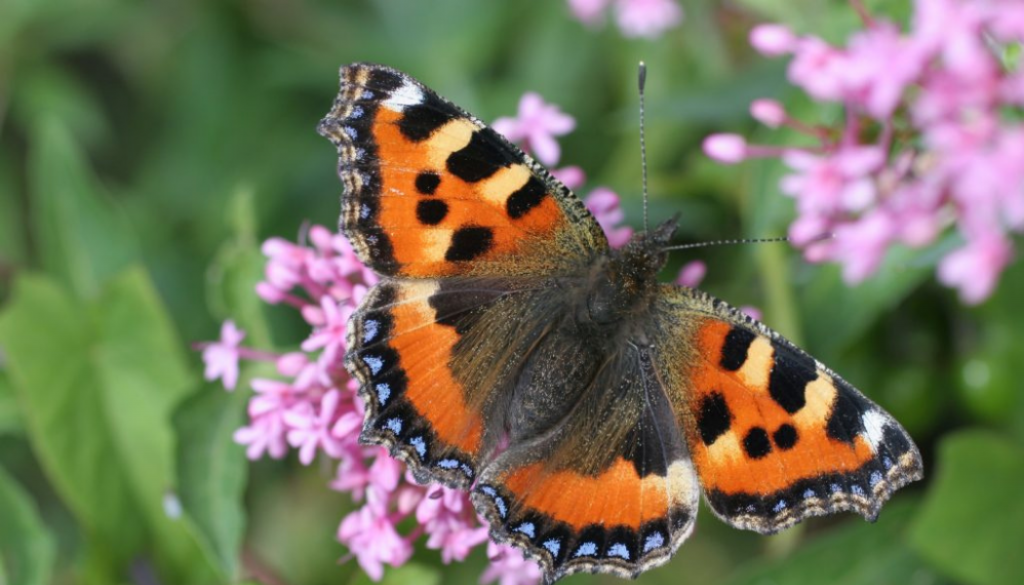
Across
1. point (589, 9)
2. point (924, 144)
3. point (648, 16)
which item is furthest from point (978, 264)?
point (589, 9)

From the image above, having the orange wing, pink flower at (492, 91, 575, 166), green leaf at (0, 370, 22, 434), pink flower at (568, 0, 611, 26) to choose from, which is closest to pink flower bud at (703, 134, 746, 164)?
the orange wing

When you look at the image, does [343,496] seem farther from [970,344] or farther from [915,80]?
[915,80]

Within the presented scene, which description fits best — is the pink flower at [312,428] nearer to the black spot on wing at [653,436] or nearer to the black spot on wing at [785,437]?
the black spot on wing at [653,436]

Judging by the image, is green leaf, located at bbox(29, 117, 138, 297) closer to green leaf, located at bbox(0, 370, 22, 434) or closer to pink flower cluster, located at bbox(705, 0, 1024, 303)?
green leaf, located at bbox(0, 370, 22, 434)

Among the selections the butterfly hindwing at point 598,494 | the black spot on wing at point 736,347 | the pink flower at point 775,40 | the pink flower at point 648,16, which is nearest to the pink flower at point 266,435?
the butterfly hindwing at point 598,494

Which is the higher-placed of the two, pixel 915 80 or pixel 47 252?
pixel 915 80

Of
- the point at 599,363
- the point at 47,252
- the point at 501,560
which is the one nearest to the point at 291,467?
the point at 47,252
